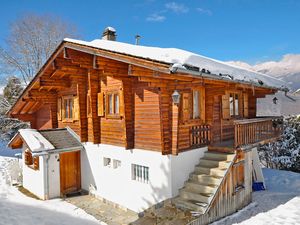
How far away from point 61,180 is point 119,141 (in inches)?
155

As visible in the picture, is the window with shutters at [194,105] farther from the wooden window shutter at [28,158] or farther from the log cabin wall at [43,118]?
the log cabin wall at [43,118]

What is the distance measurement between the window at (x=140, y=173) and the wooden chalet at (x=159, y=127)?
4 centimetres

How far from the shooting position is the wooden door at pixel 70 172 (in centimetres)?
1227

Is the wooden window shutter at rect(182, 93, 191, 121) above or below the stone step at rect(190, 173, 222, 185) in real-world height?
above

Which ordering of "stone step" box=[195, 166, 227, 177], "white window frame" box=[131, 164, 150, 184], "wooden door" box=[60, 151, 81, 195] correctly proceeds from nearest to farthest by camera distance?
1. "stone step" box=[195, 166, 227, 177]
2. "white window frame" box=[131, 164, 150, 184]
3. "wooden door" box=[60, 151, 81, 195]

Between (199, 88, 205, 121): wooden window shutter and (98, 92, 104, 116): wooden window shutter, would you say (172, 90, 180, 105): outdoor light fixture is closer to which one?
(199, 88, 205, 121): wooden window shutter

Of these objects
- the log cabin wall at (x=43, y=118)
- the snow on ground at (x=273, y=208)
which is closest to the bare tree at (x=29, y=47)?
the log cabin wall at (x=43, y=118)

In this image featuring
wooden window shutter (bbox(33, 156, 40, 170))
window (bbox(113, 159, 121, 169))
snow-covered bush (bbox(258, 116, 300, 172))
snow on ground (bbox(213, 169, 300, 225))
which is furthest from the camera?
snow-covered bush (bbox(258, 116, 300, 172))

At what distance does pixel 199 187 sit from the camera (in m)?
8.61

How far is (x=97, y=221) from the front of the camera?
932cm

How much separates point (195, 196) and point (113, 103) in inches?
196

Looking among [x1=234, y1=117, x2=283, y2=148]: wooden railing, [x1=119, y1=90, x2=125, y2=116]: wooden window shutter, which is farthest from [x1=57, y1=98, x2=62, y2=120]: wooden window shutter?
[x1=234, y1=117, x2=283, y2=148]: wooden railing

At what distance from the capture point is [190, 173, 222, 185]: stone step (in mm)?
8516

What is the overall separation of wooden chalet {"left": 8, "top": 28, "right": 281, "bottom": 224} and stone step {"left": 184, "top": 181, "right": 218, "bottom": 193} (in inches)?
1.3
